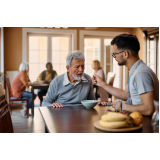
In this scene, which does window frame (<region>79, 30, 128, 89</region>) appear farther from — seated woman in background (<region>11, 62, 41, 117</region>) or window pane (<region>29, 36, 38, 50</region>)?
seated woman in background (<region>11, 62, 41, 117</region>)

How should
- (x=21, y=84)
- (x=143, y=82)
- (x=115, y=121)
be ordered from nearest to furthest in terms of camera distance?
(x=115, y=121), (x=143, y=82), (x=21, y=84)

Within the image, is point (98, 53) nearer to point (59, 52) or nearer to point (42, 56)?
point (59, 52)

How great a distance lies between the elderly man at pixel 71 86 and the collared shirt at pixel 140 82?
817 mm

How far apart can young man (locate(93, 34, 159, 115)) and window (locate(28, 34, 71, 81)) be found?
5214 mm

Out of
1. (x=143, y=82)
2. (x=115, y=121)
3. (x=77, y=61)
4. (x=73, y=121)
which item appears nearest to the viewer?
(x=115, y=121)

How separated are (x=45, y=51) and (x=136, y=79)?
5.52 meters

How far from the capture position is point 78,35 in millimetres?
7000

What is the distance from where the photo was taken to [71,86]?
98.9 inches

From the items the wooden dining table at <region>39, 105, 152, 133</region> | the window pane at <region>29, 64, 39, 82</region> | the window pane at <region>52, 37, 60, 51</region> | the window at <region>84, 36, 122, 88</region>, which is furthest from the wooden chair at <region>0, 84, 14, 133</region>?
the window at <region>84, 36, 122, 88</region>

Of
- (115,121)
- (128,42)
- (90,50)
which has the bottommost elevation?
(115,121)

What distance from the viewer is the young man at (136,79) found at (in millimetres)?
1592

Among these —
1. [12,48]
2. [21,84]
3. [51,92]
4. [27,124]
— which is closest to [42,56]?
[12,48]
